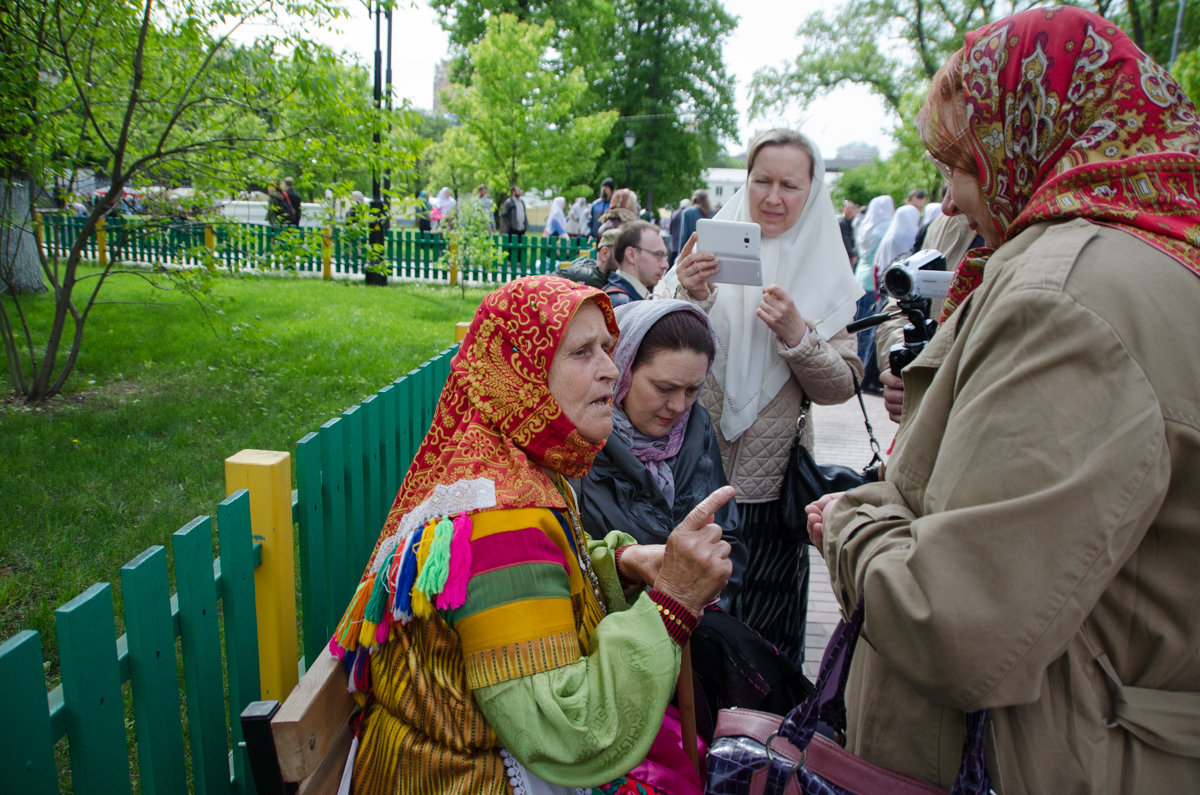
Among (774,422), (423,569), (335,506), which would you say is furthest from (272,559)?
(774,422)

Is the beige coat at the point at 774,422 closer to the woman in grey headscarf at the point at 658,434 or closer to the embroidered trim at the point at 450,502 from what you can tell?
the woman in grey headscarf at the point at 658,434

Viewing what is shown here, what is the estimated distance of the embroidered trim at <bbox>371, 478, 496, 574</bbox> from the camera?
162 cm

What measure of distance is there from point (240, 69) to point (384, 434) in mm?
4368

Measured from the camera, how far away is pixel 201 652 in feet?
6.34

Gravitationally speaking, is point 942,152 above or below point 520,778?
above

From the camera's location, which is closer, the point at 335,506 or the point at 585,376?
the point at 585,376

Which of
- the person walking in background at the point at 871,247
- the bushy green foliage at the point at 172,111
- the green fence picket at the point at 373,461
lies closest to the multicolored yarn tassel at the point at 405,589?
the green fence picket at the point at 373,461

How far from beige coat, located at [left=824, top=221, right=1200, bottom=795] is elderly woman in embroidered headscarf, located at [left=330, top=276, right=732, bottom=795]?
546mm

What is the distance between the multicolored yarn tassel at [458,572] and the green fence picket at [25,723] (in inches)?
27.3

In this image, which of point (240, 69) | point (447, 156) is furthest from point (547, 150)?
point (240, 69)

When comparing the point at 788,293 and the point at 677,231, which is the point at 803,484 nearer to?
the point at 788,293

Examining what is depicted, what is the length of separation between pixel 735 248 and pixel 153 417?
15.0ft

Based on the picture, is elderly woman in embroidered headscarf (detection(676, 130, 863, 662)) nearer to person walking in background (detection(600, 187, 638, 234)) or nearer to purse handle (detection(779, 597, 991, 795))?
purse handle (detection(779, 597, 991, 795))

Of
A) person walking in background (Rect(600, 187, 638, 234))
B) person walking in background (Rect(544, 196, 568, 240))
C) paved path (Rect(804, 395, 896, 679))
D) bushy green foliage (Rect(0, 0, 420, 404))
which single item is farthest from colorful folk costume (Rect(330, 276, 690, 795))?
person walking in background (Rect(544, 196, 568, 240))
